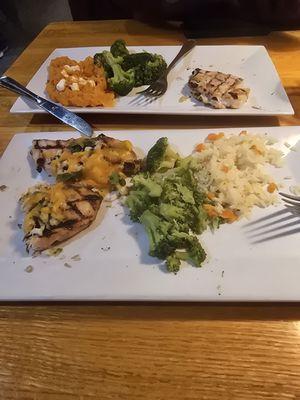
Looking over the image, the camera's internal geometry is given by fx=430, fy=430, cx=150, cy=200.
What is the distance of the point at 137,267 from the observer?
3.55ft

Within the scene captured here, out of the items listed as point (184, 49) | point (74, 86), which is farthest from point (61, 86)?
point (184, 49)

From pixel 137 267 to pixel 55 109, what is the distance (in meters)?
0.86

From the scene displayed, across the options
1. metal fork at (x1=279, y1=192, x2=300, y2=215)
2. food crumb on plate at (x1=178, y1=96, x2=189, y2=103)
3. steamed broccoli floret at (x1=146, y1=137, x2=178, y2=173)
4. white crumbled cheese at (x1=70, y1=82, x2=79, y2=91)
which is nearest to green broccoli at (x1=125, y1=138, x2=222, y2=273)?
steamed broccoli floret at (x1=146, y1=137, x2=178, y2=173)

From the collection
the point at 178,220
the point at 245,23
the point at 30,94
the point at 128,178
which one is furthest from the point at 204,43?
the point at 178,220

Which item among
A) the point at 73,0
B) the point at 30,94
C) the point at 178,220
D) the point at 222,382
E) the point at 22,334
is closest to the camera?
the point at 222,382

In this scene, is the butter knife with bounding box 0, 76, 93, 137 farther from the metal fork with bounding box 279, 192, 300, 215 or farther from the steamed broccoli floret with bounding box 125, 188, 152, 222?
the metal fork with bounding box 279, 192, 300, 215

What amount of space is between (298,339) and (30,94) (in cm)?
135

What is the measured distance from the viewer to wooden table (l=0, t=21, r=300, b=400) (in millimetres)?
885

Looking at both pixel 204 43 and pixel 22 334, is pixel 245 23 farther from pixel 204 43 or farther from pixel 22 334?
pixel 22 334

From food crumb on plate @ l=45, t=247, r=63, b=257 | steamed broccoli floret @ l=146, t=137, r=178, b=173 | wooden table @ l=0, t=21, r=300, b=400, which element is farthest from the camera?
steamed broccoli floret @ l=146, t=137, r=178, b=173

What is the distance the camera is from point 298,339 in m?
0.96

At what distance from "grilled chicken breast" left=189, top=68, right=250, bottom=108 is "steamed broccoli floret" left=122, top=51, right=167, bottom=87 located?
17cm

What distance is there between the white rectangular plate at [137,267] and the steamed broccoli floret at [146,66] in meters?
0.77

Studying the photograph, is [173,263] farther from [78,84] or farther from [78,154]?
[78,84]
